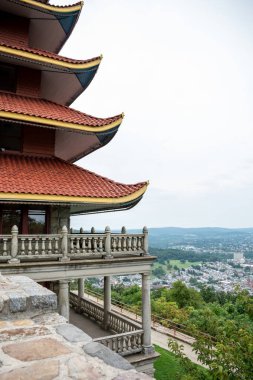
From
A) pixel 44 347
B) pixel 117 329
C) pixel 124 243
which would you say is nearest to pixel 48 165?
pixel 124 243

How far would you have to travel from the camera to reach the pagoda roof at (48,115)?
1234 cm

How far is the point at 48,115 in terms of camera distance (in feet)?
43.3

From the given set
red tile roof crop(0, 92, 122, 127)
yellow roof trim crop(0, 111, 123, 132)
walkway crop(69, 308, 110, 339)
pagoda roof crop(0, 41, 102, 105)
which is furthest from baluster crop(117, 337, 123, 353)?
pagoda roof crop(0, 41, 102, 105)

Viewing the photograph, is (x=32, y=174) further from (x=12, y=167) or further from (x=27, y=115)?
(x=27, y=115)

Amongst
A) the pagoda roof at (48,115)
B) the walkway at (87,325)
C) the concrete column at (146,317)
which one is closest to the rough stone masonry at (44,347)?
the concrete column at (146,317)

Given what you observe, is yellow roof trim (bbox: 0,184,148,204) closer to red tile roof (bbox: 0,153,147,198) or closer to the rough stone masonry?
red tile roof (bbox: 0,153,147,198)

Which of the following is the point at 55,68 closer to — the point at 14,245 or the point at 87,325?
the point at 14,245

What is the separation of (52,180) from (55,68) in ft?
18.3

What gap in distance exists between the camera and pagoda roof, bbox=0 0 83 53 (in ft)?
48.8

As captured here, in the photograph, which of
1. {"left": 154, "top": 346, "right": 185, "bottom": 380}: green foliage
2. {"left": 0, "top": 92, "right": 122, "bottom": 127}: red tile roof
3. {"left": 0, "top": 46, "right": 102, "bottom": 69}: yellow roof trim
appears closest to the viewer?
{"left": 0, "top": 92, "right": 122, "bottom": 127}: red tile roof

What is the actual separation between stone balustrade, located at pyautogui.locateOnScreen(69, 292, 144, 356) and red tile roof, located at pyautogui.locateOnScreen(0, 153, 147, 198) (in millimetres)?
4993

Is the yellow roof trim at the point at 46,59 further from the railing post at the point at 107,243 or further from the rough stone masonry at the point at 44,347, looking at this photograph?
the rough stone masonry at the point at 44,347

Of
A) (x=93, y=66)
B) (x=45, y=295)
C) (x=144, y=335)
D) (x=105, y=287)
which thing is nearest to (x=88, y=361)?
(x=45, y=295)

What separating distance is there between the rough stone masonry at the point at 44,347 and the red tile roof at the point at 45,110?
31.2ft
